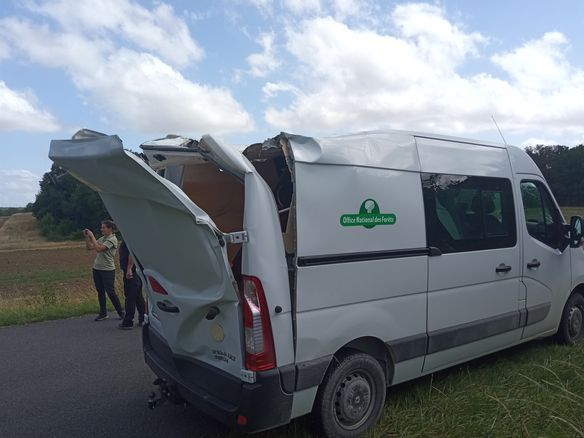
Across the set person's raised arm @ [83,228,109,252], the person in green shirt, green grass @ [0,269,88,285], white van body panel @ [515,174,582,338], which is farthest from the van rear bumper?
green grass @ [0,269,88,285]

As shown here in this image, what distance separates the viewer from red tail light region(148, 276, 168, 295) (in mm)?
3874

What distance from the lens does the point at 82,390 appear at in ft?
16.7

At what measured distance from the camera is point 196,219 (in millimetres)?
3143

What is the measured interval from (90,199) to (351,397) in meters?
64.8

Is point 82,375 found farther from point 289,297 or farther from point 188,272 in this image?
point 289,297

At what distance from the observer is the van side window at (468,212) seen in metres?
4.32

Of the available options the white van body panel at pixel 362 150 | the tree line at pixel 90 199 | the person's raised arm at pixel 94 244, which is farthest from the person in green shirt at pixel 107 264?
the tree line at pixel 90 199

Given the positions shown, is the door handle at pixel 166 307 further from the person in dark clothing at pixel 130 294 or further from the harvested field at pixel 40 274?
the harvested field at pixel 40 274

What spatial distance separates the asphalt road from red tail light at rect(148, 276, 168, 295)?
114cm

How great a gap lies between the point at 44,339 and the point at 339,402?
16.5ft

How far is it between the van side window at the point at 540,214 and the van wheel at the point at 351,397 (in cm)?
252

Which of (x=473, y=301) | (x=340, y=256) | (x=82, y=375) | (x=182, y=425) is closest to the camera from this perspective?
(x=340, y=256)

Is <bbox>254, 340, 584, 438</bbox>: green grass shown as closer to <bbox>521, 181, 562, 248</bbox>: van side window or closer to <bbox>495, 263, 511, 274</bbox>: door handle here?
<bbox>495, 263, 511, 274</bbox>: door handle

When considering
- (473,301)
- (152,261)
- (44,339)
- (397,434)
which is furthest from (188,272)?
(44,339)
